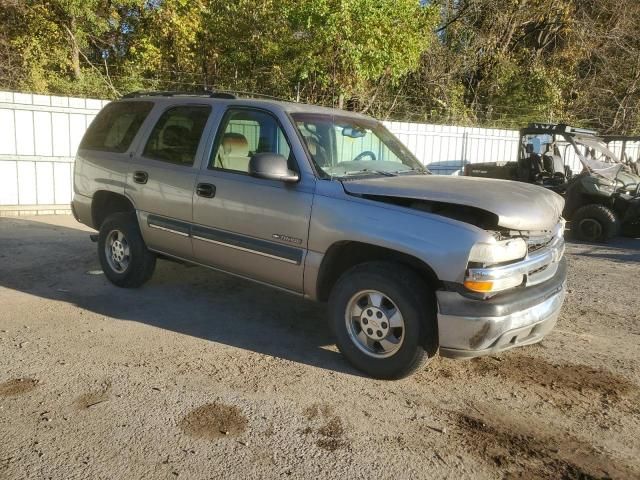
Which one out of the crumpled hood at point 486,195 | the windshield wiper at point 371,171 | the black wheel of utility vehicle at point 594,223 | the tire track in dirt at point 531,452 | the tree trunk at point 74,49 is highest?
the tree trunk at point 74,49

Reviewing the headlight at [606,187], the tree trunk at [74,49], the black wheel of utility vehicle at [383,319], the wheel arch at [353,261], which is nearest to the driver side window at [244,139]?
the wheel arch at [353,261]

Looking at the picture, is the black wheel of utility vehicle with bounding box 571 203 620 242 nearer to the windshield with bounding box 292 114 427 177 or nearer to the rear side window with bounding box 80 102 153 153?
the windshield with bounding box 292 114 427 177

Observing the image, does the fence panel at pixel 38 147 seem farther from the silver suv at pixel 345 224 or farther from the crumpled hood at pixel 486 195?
the crumpled hood at pixel 486 195

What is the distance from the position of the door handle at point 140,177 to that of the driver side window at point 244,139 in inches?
34.1

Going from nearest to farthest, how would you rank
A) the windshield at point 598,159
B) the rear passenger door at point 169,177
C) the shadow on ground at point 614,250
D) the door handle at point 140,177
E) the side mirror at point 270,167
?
1. the side mirror at point 270,167
2. the rear passenger door at point 169,177
3. the door handle at point 140,177
4. the shadow on ground at point 614,250
5. the windshield at point 598,159

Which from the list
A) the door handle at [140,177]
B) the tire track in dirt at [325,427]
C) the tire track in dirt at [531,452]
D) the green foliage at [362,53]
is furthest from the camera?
the green foliage at [362,53]

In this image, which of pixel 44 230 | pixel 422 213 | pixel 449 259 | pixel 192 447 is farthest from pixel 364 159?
pixel 44 230

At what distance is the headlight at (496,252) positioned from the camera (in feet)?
11.3

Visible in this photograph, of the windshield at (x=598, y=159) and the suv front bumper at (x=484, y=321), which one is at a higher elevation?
the windshield at (x=598, y=159)

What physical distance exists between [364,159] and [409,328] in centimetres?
163

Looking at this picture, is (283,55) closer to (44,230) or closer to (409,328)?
(44,230)

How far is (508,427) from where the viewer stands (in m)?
3.41

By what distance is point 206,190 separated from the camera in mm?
4797

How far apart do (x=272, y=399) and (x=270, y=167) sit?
63.4 inches
